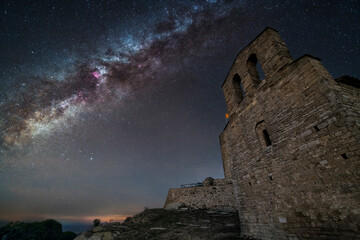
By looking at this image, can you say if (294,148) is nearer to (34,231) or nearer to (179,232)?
(179,232)

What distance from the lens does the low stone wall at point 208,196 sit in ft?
55.5

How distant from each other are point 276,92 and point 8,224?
2989cm

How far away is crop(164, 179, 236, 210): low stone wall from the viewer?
666 inches

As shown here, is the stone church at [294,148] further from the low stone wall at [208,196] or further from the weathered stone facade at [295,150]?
the low stone wall at [208,196]

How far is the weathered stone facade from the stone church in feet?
0.07

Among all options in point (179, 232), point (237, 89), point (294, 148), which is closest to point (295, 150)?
point (294, 148)

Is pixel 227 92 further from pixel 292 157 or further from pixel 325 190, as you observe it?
pixel 325 190

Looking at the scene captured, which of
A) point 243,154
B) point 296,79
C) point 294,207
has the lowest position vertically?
point 294,207

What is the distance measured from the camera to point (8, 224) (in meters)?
17.3

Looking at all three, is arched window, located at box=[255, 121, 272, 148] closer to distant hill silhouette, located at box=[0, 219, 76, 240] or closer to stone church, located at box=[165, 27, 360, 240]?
stone church, located at box=[165, 27, 360, 240]

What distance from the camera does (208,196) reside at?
1802 cm

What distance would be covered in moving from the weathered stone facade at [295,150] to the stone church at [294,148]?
21 mm

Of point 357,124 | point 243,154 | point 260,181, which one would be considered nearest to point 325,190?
point 357,124

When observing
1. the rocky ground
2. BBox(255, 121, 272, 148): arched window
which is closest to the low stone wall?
the rocky ground
